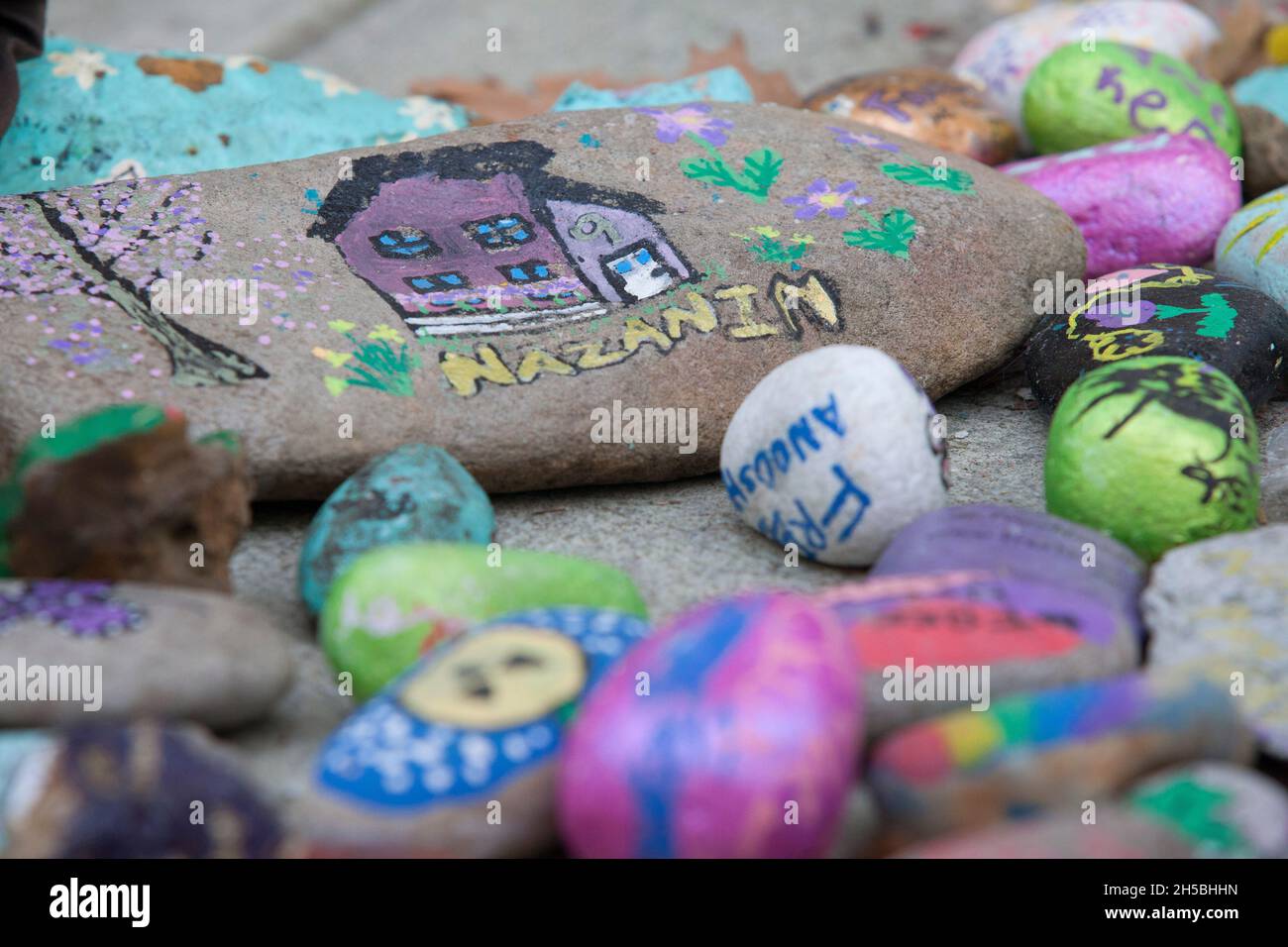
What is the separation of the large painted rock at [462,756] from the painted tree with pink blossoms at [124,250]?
0.94 meters

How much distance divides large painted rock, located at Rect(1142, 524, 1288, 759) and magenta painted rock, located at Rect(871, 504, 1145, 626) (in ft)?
0.17

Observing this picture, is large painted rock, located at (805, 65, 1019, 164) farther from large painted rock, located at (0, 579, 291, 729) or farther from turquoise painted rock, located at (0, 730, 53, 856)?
turquoise painted rock, located at (0, 730, 53, 856)

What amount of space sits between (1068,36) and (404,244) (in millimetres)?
2423

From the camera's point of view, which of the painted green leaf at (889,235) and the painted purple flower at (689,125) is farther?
the painted purple flower at (689,125)

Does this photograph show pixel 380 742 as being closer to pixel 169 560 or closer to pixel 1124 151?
pixel 169 560

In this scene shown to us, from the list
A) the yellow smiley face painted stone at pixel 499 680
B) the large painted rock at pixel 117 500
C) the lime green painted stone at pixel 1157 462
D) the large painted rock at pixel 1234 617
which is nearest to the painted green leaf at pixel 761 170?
the lime green painted stone at pixel 1157 462

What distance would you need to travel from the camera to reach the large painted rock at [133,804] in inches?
49.0

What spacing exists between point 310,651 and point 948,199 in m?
1.64

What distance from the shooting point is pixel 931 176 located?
2830mm

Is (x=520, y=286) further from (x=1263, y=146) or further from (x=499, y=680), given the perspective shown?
(x=1263, y=146)

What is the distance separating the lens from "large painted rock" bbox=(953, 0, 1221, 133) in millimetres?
3898

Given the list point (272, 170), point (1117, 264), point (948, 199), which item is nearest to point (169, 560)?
point (272, 170)

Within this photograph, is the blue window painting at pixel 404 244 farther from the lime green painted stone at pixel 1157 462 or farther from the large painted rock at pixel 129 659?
the lime green painted stone at pixel 1157 462

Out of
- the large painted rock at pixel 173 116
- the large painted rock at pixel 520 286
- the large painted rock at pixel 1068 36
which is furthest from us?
the large painted rock at pixel 1068 36
